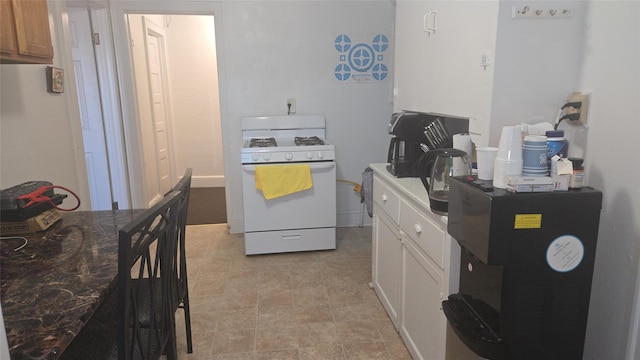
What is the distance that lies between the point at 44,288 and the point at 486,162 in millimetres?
1431

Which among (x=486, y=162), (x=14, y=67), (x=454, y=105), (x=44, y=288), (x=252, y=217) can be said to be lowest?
(x=252, y=217)

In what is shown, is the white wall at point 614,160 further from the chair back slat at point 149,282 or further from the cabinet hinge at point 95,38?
the cabinet hinge at point 95,38

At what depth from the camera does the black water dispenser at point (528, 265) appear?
122 centimetres

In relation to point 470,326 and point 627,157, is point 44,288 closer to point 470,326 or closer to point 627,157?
point 470,326

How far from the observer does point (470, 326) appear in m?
1.41

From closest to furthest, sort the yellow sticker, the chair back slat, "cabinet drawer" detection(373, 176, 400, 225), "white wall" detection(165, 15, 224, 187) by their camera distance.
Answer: the chair back slat → the yellow sticker → "cabinet drawer" detection(373, 176, 400, 225) → "white wall" detection(165, 15, 224, 187)

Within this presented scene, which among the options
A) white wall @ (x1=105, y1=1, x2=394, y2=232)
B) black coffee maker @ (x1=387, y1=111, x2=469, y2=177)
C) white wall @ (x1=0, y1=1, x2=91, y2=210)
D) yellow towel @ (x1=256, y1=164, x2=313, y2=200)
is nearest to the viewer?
white wall @ (x1=0, y1=1, x2=91, y2=210)

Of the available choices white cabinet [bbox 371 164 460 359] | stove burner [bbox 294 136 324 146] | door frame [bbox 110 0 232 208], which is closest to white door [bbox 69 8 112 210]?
door frame [bbox 110 0 232 208]

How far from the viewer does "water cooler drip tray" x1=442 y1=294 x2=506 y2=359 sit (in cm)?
132

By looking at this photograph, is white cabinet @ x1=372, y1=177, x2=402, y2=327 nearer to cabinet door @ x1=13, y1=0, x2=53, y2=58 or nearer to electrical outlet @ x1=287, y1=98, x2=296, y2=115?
electrical outlet @ x1=287, y1=98, x2=296, y2=115

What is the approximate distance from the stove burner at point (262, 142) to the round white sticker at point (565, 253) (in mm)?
2398

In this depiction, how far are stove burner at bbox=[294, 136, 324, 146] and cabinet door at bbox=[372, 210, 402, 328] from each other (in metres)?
1.01

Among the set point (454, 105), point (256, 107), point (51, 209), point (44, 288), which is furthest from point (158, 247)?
point (256, 107)

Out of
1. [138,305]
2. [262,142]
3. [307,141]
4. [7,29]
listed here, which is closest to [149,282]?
[138,305]
